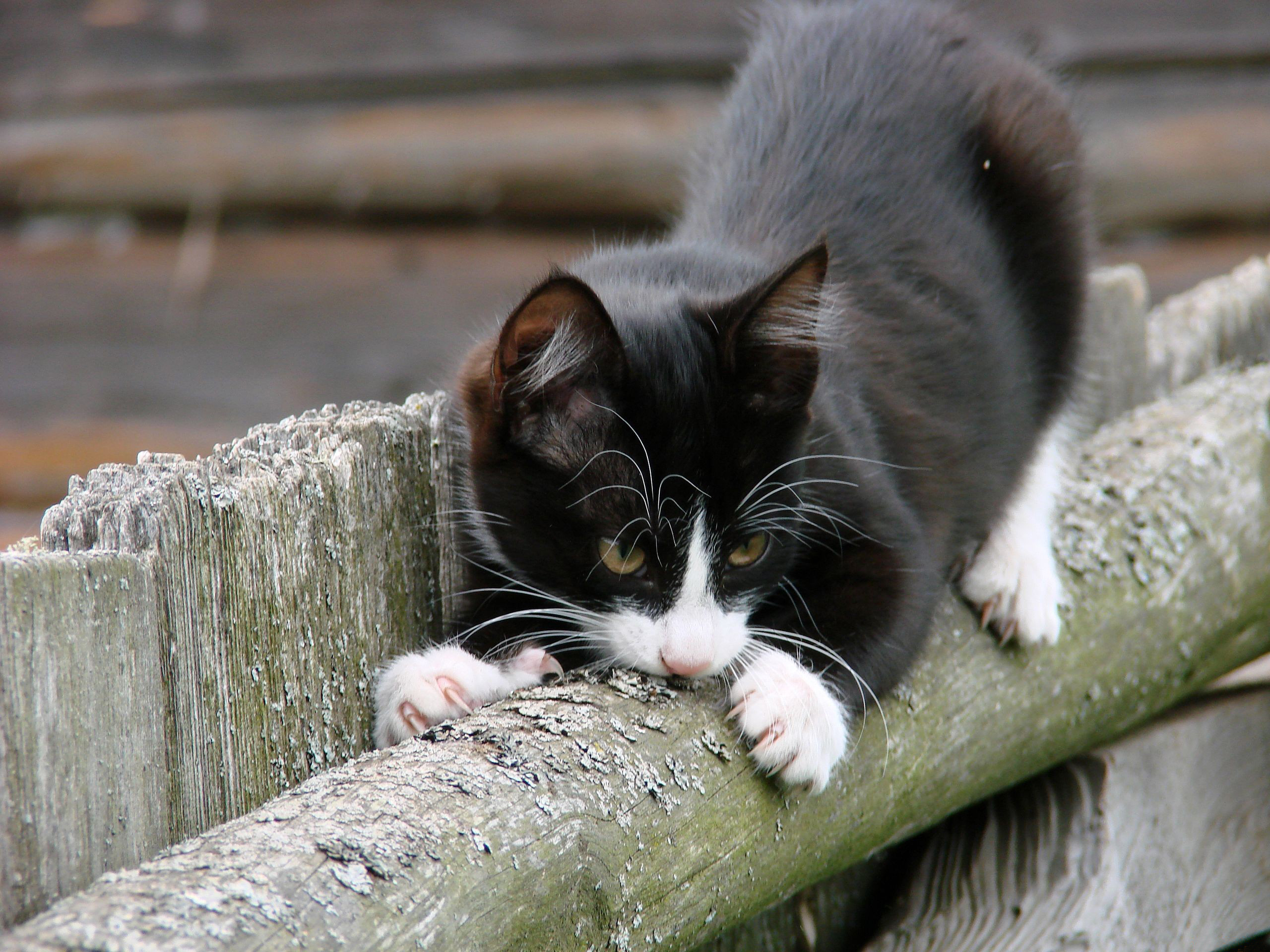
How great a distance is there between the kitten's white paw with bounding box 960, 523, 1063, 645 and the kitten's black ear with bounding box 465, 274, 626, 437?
2.38 ft

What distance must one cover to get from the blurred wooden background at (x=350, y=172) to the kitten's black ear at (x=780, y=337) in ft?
9.17

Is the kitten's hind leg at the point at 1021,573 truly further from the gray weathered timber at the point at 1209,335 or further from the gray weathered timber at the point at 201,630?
the gray weathered timber at the point at 201,630

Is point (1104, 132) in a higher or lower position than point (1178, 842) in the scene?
higher

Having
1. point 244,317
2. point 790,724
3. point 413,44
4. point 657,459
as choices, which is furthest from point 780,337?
point 244,317

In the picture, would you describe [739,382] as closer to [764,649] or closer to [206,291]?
[764,649]

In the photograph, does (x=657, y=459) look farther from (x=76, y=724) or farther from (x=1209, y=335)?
(x=1209, y=335)

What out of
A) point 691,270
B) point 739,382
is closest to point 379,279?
point 691,270

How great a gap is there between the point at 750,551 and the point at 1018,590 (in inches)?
18.1

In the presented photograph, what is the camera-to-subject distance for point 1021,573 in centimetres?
198

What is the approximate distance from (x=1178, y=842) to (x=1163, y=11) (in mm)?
3229

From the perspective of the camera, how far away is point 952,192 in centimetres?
247

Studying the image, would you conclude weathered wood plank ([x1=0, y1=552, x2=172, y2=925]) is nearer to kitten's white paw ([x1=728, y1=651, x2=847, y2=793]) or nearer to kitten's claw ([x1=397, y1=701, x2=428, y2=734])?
kitten's claw ([x1=397, y1=701, x2=428, y2=734])

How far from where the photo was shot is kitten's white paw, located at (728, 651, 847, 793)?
1.49 meters

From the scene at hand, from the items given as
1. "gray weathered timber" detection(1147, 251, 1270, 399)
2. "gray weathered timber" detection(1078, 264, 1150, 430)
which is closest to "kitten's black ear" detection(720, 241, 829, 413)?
"gray weathered timber" detection(1078, 264, 1150, 430)
